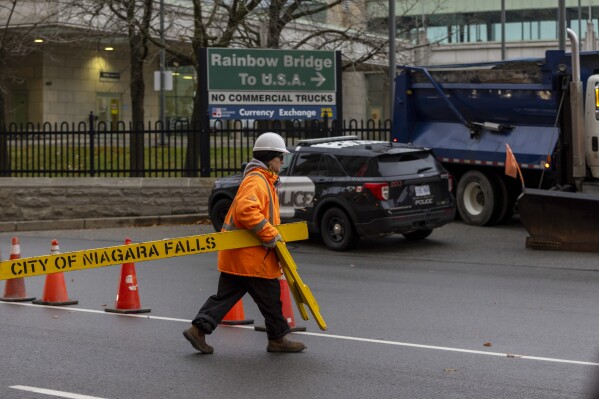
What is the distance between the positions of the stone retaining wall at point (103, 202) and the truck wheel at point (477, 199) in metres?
5.06

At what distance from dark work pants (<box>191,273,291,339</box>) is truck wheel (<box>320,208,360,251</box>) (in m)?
7.51

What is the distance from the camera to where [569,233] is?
51.3 feet

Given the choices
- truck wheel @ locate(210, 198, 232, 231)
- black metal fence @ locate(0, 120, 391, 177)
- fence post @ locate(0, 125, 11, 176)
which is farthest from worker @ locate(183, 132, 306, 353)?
fence post @ locate(0, 125, 11, 176)

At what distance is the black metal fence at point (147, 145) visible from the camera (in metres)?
21.4

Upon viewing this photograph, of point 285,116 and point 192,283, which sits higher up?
point 285,116

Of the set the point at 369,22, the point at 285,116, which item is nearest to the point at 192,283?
the point at 285,116

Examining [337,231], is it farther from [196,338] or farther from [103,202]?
[196,338]

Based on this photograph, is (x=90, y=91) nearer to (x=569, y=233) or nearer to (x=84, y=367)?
(x=569, y=233)

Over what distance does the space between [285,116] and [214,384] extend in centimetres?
1507

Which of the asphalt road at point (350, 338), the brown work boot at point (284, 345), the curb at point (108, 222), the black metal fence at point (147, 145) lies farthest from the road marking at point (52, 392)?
the black metal fence at point (147, 145)

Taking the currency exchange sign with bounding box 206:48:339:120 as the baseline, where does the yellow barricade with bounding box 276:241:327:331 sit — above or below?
below

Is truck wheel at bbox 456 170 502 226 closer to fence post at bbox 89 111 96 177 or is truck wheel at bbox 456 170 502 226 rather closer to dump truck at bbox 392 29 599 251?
dump truck at bbox 392 29 599 251

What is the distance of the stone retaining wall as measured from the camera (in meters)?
20.7

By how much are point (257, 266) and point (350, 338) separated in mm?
1326
